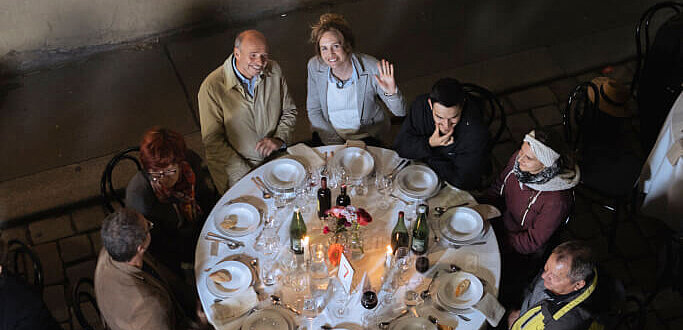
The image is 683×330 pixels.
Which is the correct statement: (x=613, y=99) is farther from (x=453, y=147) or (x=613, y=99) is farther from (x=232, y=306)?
(x=232, y=306)

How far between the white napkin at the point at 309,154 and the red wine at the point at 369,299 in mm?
1046

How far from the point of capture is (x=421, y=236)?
3486 mm

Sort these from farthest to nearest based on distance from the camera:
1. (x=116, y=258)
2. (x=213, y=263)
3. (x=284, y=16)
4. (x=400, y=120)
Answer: (x=284, y=16), (x=400, y=120), (x=213, y=263), (x=116, y=258)

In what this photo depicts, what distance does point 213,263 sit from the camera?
3.51 meters

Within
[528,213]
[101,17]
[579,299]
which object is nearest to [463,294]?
[579,299]

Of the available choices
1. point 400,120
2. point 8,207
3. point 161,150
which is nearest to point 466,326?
point 161,150

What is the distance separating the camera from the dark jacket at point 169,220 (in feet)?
12.1

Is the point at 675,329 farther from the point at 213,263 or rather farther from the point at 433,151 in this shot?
the point at 213,263

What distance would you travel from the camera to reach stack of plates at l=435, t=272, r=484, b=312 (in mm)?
3262

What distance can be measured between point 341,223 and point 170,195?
3.64 ft

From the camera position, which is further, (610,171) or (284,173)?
(610,171)

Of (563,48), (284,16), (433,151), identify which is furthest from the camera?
(284,16)

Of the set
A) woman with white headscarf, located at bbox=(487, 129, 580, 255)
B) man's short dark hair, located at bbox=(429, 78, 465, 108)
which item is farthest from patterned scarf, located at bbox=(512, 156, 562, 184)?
man's short dark hair, located at bbox=(429, 78, 465, 108)

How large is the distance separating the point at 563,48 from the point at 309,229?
3.77 meters
